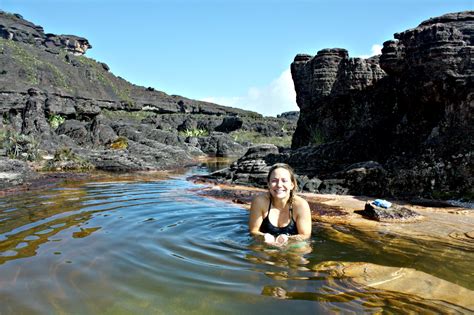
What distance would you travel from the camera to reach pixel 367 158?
13406mm

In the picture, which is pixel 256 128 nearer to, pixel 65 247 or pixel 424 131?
pixel 424 131

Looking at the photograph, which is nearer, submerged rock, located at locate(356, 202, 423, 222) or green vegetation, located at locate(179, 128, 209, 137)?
submerged rock, located at locate(356, 202, 423, 222)

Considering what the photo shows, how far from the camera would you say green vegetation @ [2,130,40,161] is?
1983cm

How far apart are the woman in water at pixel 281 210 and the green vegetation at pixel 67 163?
15.6m

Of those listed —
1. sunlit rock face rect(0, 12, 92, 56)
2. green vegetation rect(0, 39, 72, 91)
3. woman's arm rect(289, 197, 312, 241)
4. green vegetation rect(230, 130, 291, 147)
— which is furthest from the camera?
sunlit rock face rect(0, 12, 92, 56)

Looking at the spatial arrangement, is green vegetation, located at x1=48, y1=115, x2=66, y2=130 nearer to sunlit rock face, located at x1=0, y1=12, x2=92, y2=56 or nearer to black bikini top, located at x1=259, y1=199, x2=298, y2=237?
black bikini top, located at x1=259, y1=199, x2=298, y2=237

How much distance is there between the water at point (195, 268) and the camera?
336 cm

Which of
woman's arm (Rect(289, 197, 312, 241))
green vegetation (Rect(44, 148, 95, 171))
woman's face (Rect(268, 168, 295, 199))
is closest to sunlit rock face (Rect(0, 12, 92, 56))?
green vegetation (Rect(44, 148, 95, 171))

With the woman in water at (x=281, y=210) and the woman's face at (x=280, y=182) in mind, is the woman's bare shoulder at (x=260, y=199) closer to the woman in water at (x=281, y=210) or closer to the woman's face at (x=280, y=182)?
the woman in water at (x=281, y=210)

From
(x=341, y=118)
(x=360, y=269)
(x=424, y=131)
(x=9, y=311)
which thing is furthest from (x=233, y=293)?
(x=341, y=118)

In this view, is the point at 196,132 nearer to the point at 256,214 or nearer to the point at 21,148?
the point at 21,148

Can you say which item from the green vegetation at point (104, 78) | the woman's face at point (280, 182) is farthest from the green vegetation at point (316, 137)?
the green vegetation at point (104, 78)

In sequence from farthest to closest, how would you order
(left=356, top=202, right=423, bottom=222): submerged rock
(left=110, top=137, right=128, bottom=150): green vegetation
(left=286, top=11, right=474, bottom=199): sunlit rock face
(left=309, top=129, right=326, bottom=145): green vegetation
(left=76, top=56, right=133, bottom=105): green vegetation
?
(left=76, top=56, right=133, bottom=105): green vegetation
(left=110, top=137, right=128, bottom=150): green vegetation
(left=309, top=129, right=326, bottom=145): green vegetation
(left=286, top=11, right=474, bottom=199): sunlit rock face
(left=356, top=202, right=423, bottom=222): submerged rock

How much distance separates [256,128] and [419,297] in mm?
57388
